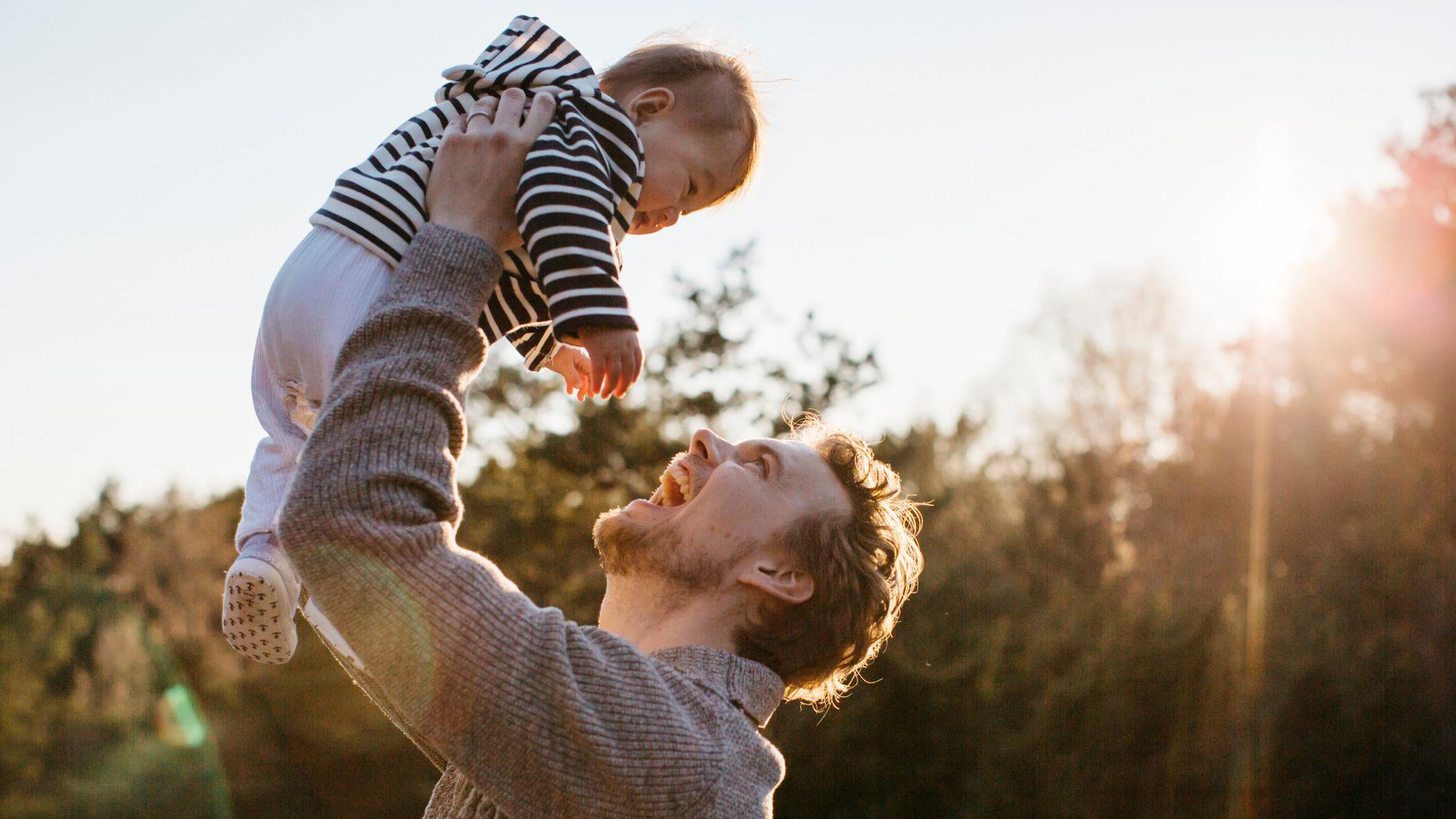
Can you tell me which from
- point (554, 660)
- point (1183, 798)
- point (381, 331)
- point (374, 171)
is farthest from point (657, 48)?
point (1183, 798)

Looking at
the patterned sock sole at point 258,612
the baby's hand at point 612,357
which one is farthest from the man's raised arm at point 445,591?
the patterned sock sole at point 258,612

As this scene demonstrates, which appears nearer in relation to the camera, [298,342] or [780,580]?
[298,342]

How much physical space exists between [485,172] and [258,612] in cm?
84

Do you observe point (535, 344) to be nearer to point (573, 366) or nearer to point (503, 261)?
point (573, 366)

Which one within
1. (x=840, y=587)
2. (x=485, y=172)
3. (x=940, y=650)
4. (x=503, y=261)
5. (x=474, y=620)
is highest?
(x=485, y=172)

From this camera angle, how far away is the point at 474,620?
1451 millimetres

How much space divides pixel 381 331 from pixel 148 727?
5.78 m

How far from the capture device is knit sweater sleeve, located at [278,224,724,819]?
1370 mm

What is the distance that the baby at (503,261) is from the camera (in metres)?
1.72

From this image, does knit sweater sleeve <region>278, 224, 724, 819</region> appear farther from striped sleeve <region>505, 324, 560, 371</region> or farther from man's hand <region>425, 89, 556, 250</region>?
striped sleeve <region>505, 324, 560, 371</region>

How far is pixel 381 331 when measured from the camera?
4.66 feet

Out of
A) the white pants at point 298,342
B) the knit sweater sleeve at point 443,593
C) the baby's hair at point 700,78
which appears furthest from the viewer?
the baby's hair at point 700,78

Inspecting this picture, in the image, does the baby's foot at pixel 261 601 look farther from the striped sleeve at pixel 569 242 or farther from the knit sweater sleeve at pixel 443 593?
the striped sleeve at pixel 569 242

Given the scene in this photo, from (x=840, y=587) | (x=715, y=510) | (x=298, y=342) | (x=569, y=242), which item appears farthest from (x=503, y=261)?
(x=840, y=587)
